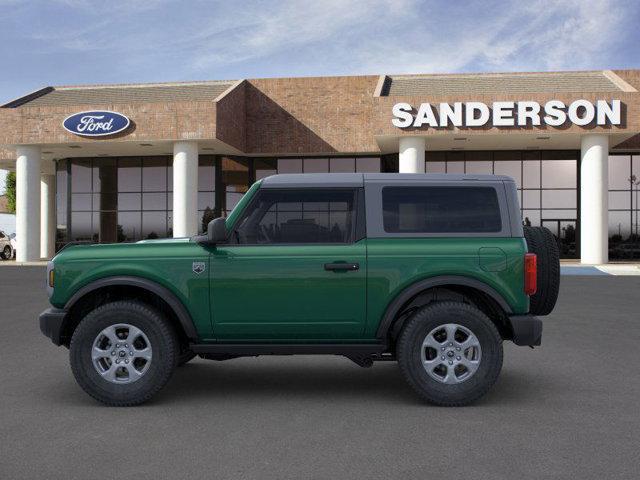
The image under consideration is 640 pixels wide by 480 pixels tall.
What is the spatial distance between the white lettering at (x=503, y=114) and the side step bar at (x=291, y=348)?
90.6ft

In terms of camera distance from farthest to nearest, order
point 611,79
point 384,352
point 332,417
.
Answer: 1. point 611,79
2. point 384,352
3. point 332,417

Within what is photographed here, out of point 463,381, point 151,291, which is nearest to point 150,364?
point 151,291

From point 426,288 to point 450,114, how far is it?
89.8 ft

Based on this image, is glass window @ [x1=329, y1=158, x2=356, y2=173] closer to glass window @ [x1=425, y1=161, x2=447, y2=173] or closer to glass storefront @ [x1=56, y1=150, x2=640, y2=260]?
glass storefront @ [x1=56, y1=150, x2=640, y2=260]

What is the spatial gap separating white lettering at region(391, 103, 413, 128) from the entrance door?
1080cm

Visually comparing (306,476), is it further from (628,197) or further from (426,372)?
(628,197)

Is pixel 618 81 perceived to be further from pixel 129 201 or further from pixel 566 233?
pixel 129 201

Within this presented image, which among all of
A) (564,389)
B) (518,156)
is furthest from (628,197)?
(564,389)

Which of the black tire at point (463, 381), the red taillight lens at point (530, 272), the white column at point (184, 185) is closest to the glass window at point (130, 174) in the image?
the white column at point (184, 185)

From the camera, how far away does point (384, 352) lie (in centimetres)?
651

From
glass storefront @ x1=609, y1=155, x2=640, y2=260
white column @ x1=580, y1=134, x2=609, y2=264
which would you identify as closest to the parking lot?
white column @ x1=580, y1=134, x2=609, y2=264

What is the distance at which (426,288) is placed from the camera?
6086 mm

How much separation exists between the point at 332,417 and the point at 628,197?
36364 millimetres

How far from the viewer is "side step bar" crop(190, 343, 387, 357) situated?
20.1 ft
